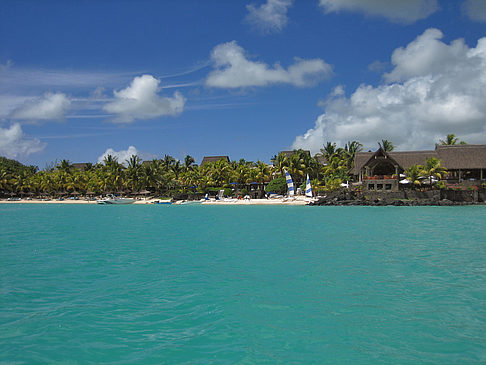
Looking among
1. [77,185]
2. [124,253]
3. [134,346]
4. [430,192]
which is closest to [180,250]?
[124,253]

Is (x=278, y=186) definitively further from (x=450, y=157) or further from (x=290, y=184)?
(x=450, y=157)

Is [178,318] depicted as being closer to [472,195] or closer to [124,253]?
[124,253]

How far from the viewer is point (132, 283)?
32.2 ft

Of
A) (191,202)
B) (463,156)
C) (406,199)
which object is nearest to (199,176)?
(191,202)

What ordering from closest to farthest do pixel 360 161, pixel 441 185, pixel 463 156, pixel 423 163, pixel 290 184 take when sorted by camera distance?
pixel 441 185, pixel 463 156, pixel 290 184, pixel 423 163, pixel 360 161

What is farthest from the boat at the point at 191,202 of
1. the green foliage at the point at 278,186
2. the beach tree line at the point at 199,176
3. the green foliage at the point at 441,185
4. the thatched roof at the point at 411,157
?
the green foliage at the point at 441,185

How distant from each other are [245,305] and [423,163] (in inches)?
2049

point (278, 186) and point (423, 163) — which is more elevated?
point (423, 163)

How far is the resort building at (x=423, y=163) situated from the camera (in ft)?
160

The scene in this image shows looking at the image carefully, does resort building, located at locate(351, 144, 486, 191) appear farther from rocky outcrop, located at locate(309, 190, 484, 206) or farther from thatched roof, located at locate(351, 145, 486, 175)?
rocky outcrop, located at locate(309, 190, 484, 206)

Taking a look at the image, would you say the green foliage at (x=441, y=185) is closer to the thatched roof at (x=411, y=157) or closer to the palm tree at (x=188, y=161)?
the thatched roof at (x=411, y=157)

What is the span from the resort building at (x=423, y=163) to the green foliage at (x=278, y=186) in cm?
1038

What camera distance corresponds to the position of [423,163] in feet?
175

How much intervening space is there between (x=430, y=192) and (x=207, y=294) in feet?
143
